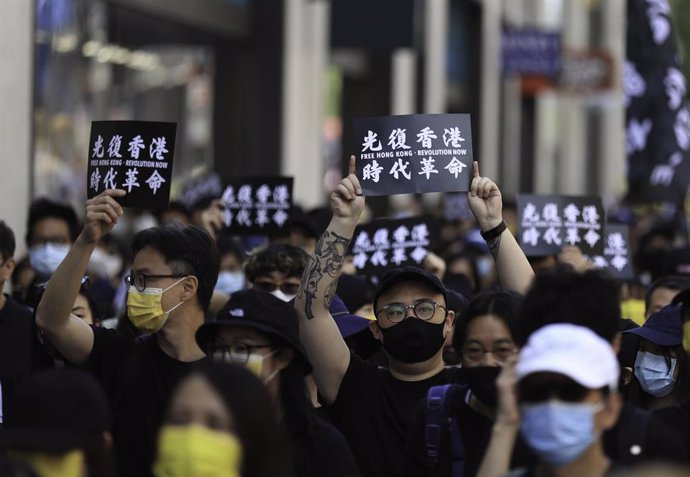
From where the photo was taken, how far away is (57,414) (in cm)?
407

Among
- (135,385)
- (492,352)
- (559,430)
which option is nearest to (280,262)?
(135,385)

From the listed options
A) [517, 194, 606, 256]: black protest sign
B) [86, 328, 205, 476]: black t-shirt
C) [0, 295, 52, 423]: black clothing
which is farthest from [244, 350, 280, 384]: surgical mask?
[517, 194, 606, 256]: black protest sign

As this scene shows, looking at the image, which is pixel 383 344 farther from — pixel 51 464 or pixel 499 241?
pixel 51 464

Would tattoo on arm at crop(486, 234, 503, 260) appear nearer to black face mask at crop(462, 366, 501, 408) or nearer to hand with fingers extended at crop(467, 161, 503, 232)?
hand with fingers extended at crop(467, 161, 503, 232)

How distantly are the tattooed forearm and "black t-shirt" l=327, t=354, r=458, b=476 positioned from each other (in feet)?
0.95

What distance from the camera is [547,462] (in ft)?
13.5

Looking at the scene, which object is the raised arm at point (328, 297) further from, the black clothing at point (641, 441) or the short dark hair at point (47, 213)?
the short dark hair at point (47, 213)

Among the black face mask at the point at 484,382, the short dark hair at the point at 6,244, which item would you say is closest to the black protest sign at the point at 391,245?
the short dark hair at the point at 6,244

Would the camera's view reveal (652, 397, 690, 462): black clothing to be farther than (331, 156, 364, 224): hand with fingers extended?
No

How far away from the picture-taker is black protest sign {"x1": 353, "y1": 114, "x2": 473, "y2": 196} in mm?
6715

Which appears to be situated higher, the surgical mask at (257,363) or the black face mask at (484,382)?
the surgical mask at (257,363)

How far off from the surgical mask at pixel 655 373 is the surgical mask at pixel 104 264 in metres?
4.55

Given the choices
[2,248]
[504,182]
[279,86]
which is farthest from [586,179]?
[2,248]

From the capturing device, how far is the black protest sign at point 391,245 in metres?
9.55
